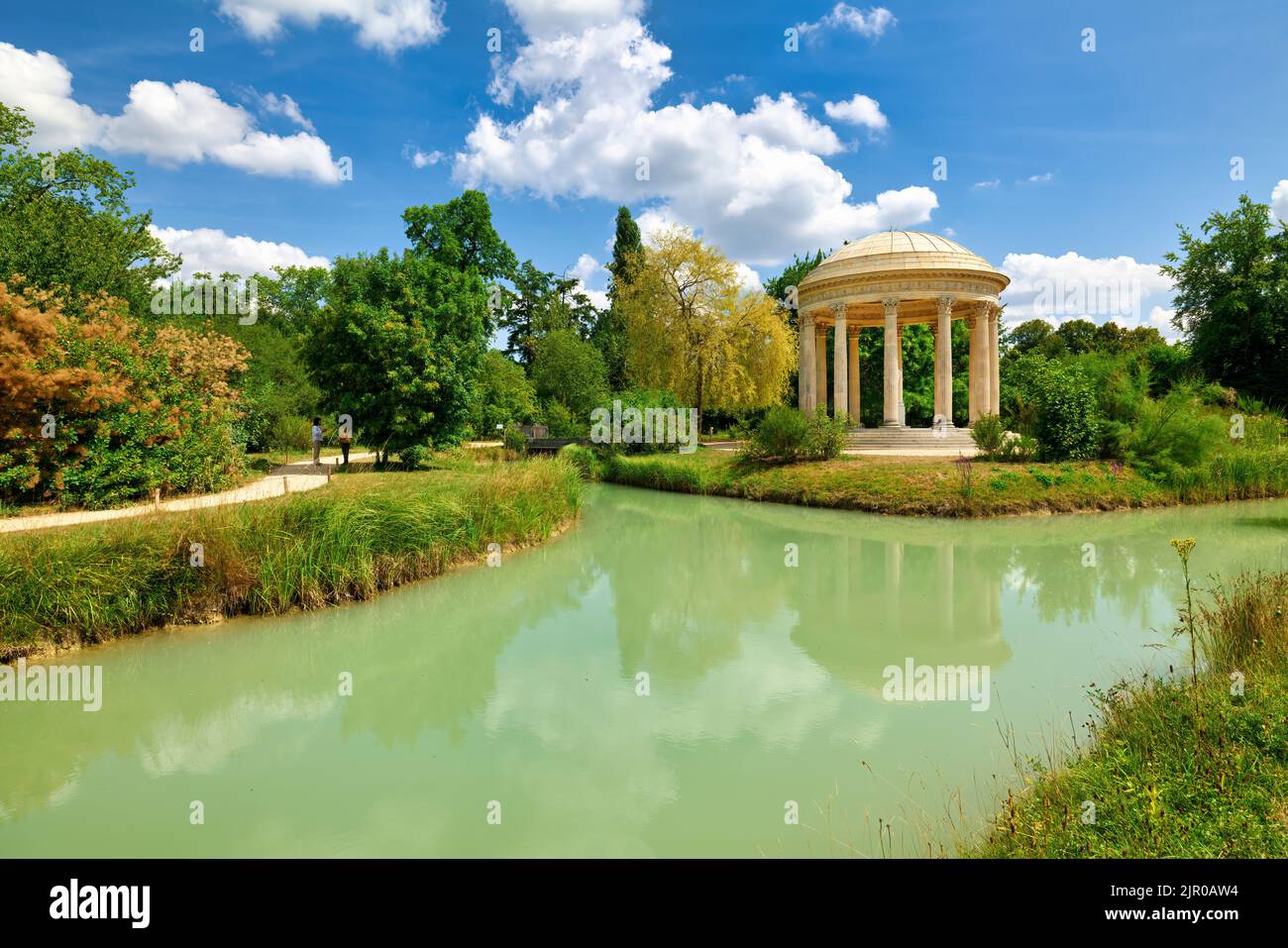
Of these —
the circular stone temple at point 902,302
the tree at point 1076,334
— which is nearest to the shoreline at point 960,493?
the circular stone temple at point 902,302

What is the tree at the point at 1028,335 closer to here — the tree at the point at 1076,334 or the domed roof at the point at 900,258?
the tree at the point at 1076,334

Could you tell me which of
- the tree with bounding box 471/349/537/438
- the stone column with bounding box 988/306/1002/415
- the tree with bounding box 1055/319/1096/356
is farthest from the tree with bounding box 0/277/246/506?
the tree with bounding box 1055/319/1096/356

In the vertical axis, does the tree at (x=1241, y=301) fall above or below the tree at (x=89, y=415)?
above

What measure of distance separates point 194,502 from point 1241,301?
3707 cm

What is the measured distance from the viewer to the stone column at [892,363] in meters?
27.6

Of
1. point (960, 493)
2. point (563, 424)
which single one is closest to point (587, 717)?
point (960, 493)

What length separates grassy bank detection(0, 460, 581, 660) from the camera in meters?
7.92

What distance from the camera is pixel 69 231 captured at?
20562 millimetres

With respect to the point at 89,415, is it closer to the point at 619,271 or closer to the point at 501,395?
the point at 501,395

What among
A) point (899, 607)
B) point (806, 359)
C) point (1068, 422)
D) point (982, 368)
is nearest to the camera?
point (899, 607)

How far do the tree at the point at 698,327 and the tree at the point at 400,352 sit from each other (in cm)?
1000
